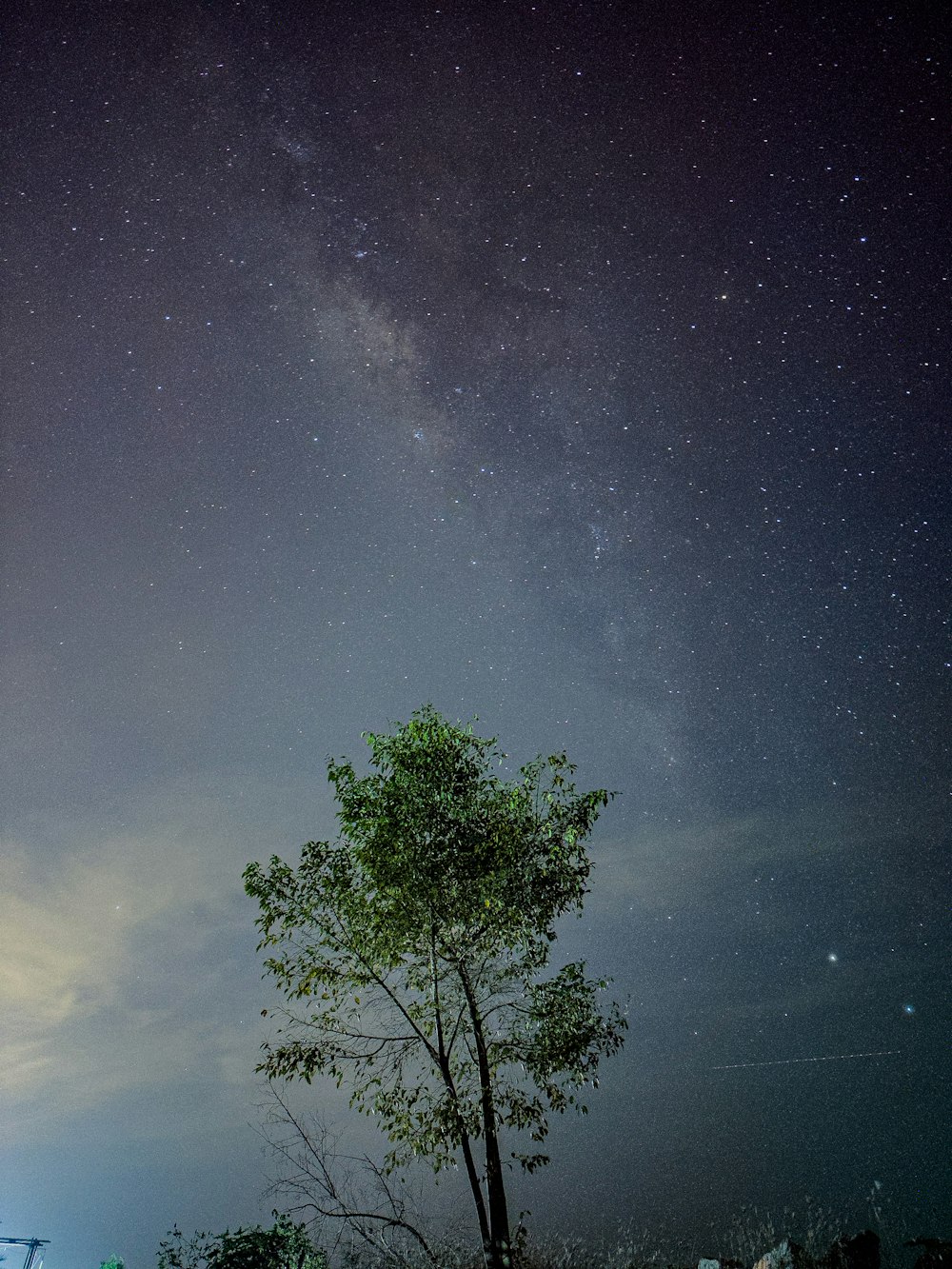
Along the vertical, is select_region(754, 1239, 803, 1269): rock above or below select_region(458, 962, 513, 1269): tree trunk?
below

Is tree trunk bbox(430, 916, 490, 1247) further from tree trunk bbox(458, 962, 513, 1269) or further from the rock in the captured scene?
the rock

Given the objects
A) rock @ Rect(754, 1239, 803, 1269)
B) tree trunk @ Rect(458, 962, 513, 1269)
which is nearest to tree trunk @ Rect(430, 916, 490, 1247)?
tree trunk @ Rect(458, 962, 513, 1269)

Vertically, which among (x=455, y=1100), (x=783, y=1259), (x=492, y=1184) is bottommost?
(x=783, y=1259)

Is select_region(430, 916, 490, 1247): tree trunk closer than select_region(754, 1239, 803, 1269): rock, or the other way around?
select_region(430, 916, 490, 1247): tree trunk

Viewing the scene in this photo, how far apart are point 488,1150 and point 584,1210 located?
155542 mm

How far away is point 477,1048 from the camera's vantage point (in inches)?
522

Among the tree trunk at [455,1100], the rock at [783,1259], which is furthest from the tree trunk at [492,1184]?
the rock at [783,1259]

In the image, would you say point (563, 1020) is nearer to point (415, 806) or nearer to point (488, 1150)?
point (488, 1150)

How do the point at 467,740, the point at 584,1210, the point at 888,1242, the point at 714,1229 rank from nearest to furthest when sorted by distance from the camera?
the point at 467,740
the point at 888,1242
the point at 714,1229
the point at 584,1210

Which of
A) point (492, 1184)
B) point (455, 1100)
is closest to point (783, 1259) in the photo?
point (492, 1184)

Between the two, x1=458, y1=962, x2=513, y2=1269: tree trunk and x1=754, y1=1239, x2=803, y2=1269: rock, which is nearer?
x1=458, y1=962, x2=513, y2=1269: tree trunk

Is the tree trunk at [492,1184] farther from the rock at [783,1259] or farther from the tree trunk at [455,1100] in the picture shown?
the rock at [783,1259]

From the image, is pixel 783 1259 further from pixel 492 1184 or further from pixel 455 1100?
pixel 455 1100

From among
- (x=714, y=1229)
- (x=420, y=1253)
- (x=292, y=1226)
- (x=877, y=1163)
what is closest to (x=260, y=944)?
(x=420, y=1253)
